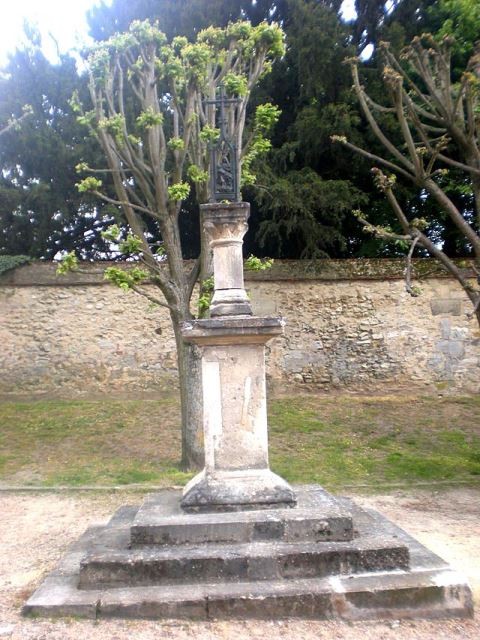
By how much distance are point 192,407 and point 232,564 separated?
13.9ft

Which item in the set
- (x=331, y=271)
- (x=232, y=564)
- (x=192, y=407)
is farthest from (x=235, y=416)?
(x=331, y=271)

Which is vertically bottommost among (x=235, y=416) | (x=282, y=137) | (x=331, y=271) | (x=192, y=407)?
(x=192, y=407)

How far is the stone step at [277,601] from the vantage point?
3.74 m

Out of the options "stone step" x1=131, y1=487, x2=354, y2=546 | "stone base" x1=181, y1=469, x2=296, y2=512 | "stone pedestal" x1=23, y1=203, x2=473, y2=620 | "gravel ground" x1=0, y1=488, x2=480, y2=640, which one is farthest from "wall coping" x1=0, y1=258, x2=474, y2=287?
"stone step" x1=131, y1=487, x2=354, y2=546

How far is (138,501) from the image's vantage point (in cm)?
713

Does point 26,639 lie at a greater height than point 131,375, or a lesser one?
lesser

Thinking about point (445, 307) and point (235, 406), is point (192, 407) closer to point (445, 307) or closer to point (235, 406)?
point (235, 406)

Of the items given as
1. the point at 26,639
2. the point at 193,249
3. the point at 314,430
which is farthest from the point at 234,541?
the point at 193,249

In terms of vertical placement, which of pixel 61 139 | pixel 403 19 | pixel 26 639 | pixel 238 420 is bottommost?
pixel 26 639

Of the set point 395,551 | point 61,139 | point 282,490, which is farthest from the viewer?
point 61,139

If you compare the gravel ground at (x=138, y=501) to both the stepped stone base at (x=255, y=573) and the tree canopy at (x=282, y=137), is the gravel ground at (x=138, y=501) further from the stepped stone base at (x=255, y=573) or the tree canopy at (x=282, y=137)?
the tree canopy at (x=282, y=137)

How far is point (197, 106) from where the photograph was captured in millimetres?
8672

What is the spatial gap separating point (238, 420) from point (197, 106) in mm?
5695

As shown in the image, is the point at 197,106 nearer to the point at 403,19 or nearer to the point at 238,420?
the point at 238,420
